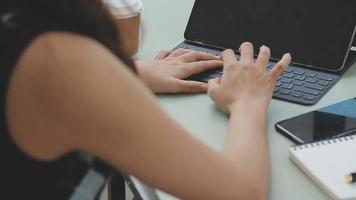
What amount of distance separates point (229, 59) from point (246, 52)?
0.04m

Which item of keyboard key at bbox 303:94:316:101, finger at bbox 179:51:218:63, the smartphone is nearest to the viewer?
the smartphone

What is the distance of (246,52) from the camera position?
1.07m

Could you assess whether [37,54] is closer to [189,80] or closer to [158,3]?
[189,80]

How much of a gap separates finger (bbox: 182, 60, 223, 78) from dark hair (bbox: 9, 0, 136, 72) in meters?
0.41

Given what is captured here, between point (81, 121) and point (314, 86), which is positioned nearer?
point (81, 121)

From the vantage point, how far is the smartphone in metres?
0.91

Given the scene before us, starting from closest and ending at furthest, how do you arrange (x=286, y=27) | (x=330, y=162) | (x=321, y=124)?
(x=330, y=162), (x=321, y=124), (x=286, y=27)

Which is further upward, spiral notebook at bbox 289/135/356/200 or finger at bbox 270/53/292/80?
finger at bbox 270/53/292/80

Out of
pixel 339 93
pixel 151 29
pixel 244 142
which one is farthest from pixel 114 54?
pixel 151 29

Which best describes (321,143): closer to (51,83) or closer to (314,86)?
(314,86)

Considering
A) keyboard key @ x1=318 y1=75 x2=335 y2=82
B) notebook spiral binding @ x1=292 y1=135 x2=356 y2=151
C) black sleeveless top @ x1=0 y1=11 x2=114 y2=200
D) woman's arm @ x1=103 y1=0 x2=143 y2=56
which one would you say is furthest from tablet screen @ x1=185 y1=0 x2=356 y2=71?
black sleeveless top @ x1=0 y1=11 x2=114 y2=200

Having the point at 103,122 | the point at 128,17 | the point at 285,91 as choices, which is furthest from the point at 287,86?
the point at 103,122

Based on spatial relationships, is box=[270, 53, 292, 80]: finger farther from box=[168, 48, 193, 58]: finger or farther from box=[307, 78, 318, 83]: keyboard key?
box=[168, 48, 193, 58]: finger

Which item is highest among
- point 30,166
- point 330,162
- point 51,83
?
point 51,83
